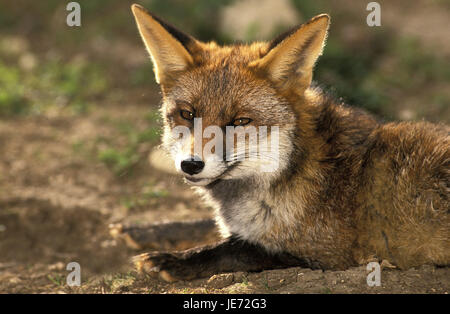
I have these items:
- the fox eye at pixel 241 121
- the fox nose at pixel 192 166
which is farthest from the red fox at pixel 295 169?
the fox nose at pixel 192 166

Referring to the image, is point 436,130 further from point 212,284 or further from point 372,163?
point 212,284

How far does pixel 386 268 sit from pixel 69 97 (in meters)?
6.94

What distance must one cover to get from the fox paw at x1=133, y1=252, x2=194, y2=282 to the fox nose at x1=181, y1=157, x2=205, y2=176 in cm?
106

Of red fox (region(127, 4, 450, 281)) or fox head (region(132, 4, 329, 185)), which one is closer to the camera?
fox head (region(132, 4, 329, 185))

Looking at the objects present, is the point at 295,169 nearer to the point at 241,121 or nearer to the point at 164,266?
the point at 241,121

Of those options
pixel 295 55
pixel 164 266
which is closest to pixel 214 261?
pixel 164 266

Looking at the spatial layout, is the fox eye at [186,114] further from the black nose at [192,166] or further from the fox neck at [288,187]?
the fox neck at [288,187]

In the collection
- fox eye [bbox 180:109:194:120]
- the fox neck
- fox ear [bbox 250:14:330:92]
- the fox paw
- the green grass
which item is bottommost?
the fox paw

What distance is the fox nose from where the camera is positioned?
364cm

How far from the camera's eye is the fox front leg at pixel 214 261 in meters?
4.26

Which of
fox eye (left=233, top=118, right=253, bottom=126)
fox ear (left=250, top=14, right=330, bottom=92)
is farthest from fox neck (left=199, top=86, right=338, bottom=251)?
fox eye (left=233, top=118, right=253, bottom=126)

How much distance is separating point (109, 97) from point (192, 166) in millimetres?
6037

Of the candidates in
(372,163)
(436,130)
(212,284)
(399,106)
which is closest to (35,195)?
(212,284)

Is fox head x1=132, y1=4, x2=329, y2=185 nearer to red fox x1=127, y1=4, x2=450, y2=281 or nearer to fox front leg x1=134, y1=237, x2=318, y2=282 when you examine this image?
red fox x1=127, y1=4, x2=450, y2=281
